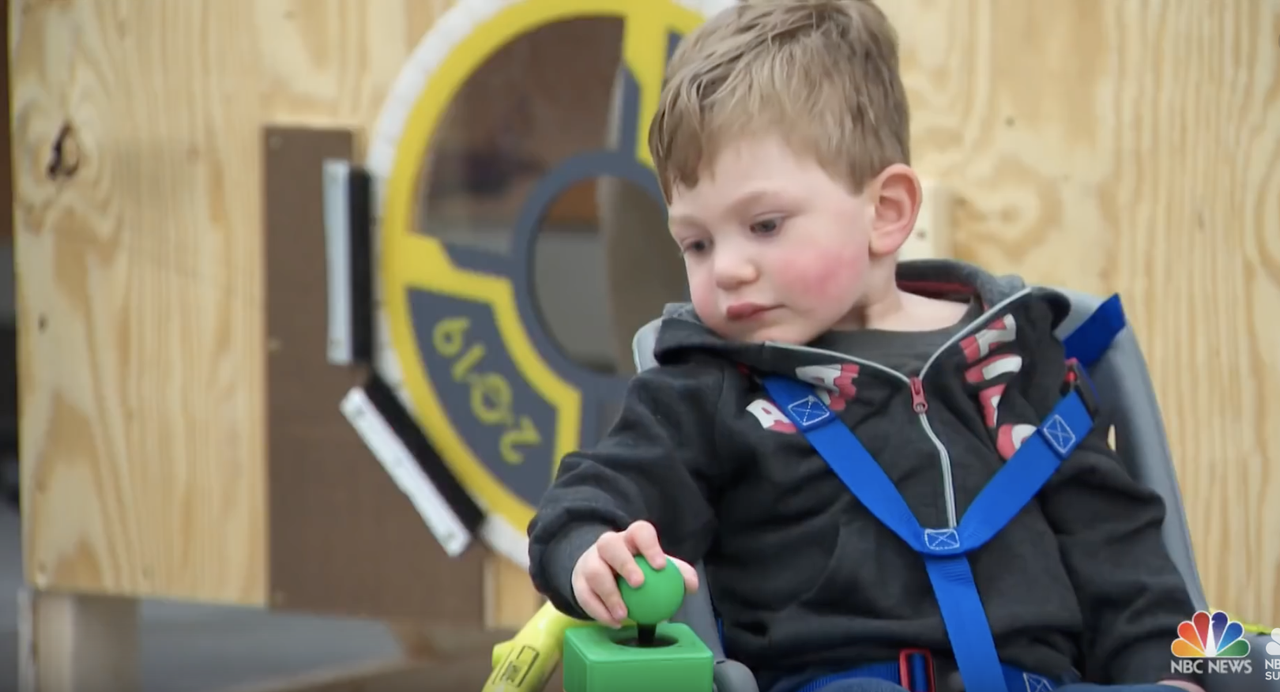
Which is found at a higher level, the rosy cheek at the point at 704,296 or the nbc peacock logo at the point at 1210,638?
the rosy cheek at the point at 704,296

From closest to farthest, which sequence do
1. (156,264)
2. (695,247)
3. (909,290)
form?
(695,247) < (909,290) < (156,264)

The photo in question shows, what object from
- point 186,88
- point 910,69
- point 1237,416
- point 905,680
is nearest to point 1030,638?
point 905,680

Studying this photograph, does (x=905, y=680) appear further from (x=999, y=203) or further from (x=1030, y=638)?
(x=999, y=203)

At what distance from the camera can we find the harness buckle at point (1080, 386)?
1101mm

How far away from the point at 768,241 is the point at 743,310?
2.0 inches

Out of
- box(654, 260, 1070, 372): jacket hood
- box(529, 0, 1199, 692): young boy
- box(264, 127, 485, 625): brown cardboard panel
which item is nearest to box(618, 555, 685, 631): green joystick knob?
box(529, 0, 1199, 692): young boy

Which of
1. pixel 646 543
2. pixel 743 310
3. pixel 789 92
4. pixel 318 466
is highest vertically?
pixel 789 92

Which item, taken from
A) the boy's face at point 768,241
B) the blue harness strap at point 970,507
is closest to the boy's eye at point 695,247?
the boy's face at point 768,241

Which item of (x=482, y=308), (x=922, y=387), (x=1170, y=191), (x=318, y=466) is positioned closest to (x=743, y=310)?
(x=922, y=387)

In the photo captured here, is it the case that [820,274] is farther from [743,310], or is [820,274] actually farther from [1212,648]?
[1212,648]

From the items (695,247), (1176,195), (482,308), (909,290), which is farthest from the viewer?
(482,308)

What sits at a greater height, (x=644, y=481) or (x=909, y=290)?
(x=909, y=290)

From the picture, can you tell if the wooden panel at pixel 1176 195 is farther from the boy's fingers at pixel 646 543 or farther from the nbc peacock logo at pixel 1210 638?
the boy's fingers at pixel 646 543

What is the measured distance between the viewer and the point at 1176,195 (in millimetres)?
1448
